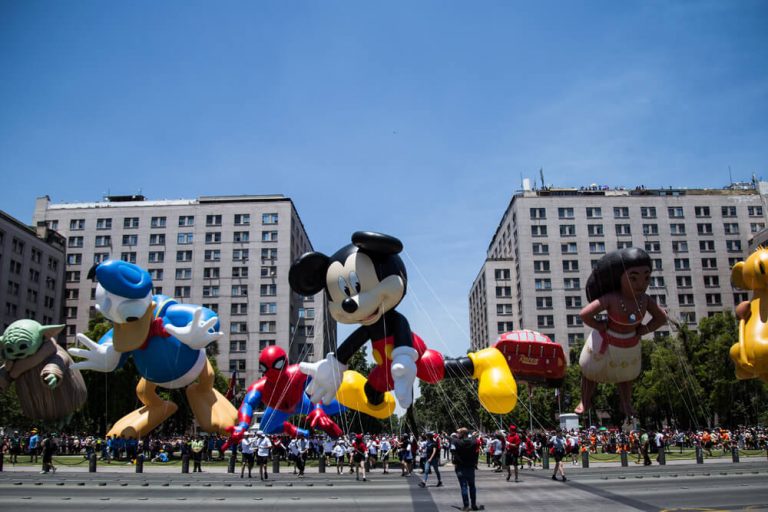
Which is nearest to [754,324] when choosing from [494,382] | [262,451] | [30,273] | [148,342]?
[494,382]

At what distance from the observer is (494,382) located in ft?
80.6

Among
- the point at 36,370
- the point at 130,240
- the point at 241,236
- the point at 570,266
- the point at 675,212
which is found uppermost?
the point at 675,212

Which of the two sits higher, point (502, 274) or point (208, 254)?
point (208, 254)

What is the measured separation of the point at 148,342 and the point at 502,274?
63.6 meters

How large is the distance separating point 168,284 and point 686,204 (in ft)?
226

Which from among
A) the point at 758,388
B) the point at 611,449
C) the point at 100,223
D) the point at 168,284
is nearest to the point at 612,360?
the point at 611,449

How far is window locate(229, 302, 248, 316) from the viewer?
76312 mm

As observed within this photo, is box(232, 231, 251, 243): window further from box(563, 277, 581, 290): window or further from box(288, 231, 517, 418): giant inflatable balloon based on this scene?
box(288, 231, 517, 418): giant inflatable balloon

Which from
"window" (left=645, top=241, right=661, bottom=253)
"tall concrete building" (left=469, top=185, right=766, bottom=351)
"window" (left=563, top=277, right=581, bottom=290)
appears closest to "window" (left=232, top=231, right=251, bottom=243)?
"tall concrete building" (left=469, top=185, right=766, bottom=351)

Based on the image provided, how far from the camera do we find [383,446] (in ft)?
81.6

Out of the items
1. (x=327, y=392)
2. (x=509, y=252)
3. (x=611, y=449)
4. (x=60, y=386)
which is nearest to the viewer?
(x=327, y=392)

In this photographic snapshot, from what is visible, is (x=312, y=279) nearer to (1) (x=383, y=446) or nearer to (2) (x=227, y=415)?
(1) (x=383, y=446)

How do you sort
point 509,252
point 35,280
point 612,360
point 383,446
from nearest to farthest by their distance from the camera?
point 383,446 < point 612,360 < point 35,280 < point 509,252

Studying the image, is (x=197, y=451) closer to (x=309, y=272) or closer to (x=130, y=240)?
(x=309, y=272)
